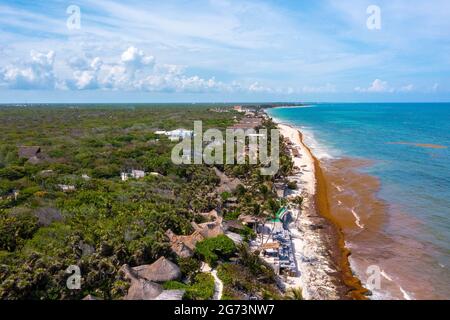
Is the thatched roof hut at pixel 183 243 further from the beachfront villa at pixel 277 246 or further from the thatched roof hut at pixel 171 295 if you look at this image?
the beachfront villa at pixel 277 246

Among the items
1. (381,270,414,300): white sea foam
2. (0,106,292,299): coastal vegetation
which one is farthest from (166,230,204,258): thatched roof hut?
(381,270,414,300): white sea foam

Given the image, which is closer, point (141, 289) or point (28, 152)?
point (141, 289)

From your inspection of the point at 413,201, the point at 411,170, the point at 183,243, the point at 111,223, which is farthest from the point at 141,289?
the point at 411,170

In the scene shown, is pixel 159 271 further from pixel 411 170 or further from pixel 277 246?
pixel 411 170

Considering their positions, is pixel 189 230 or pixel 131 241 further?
pixel 189 230

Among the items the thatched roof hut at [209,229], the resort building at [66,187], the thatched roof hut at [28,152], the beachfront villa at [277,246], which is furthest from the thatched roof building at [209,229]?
the thatched roof hut at [28,152]
